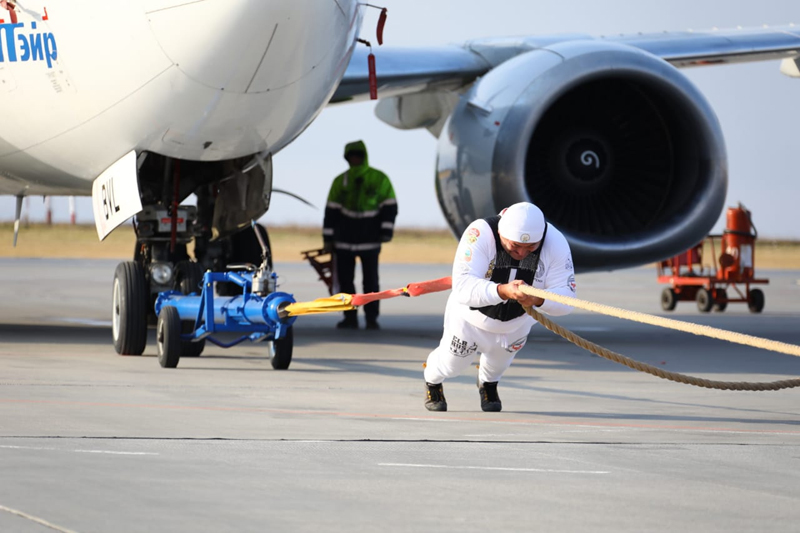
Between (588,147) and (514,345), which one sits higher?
(588,147)

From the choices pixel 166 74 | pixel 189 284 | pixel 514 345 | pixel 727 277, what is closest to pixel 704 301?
pixel 727 277

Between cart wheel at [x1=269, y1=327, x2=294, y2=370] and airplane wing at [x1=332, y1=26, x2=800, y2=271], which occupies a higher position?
airplane wing at [x1=332, y1=26, x2=800, y2=271]

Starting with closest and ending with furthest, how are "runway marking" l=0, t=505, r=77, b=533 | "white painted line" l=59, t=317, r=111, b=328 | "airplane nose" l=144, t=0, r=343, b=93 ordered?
1. "runway marking" l=0, t=505, r=77, b=533
2. "airplane nose" l=144, t=0, r=343, b=93
3. "white painted line" l=59, t=317, r=111, b=328

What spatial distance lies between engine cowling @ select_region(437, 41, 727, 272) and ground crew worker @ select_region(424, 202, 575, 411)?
3.96m

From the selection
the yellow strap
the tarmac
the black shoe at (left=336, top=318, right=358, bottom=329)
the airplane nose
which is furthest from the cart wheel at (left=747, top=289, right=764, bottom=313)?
the airplane nose

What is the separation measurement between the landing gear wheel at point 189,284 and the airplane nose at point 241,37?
195 cm

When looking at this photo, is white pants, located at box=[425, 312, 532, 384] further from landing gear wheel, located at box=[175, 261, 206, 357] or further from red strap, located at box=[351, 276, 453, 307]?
landing gear wheel, located at box=[175, 261, 206, 357]

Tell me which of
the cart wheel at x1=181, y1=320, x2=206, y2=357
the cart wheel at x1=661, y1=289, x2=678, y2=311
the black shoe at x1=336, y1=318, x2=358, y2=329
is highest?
the cart wheel at x1=181, y1=320, x2=206, y2=357

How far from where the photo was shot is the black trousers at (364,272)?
42.7 ft

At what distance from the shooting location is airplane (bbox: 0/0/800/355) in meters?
7.86

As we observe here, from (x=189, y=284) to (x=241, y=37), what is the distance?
97.3 inches

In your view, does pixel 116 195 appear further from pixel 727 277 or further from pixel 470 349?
Result: pixel 727 277

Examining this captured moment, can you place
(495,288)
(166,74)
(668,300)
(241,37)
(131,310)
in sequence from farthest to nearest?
1. (668,300)
2. (131,310)
3. (166,74)
4. (241,37)
5. (495,288)

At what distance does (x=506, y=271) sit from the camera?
21.4ft
